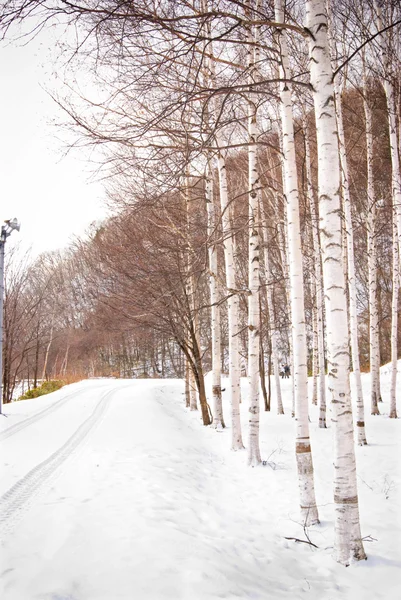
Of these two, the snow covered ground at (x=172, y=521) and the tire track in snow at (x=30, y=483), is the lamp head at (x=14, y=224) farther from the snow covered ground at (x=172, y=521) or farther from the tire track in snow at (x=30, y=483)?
the tire track in snow at (x=30, y=483)

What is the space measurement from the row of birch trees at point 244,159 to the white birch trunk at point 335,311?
0.5 inches

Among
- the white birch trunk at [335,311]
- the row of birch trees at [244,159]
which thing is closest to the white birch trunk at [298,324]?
the row of birch trees at [244,159]

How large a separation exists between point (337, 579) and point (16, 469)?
423 centimetres

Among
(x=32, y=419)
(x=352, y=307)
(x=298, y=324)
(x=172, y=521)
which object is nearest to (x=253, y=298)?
(x=298, y=324)

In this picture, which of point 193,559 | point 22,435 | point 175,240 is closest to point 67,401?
point 22,435

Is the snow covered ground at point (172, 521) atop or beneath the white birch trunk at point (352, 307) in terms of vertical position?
beneath

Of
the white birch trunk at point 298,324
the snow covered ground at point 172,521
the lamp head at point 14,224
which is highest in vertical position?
the lamp head at point 14,224

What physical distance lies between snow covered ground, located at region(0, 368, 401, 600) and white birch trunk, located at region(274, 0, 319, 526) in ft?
1.38

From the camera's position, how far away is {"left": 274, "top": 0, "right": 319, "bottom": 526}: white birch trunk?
4.60 metres

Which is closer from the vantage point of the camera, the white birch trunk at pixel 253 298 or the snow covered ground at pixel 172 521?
the snow covered ground at pixel 172 521

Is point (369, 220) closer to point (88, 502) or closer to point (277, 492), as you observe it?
point (277, 492)

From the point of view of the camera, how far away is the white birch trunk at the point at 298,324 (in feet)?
15.1

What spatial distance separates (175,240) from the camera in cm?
987

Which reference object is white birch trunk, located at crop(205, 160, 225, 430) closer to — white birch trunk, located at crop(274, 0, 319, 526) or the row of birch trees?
the row of birch trees
